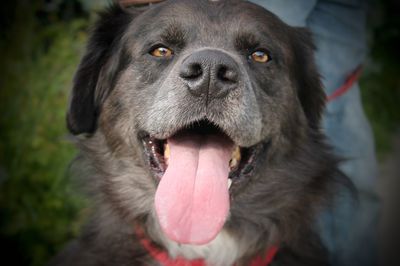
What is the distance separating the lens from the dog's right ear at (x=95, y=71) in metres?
3.16

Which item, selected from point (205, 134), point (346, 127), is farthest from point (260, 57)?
point (346, 127)

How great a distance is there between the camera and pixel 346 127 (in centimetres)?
366

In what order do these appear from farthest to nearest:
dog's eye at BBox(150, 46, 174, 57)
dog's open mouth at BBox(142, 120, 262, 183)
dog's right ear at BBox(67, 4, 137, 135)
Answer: dog's right ear at BBox(67, 4, 137, 135), dog's eye at BBox(150, 46, 174, 57), dog's open mouth at BBox(142, 120, 262, 183)

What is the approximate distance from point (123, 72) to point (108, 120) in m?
0.28

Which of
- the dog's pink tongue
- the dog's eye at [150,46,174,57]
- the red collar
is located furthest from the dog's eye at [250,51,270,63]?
the red collar

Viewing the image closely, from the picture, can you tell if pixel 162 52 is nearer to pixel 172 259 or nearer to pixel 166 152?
pixel 166 152

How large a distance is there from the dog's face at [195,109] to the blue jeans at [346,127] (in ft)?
1.22

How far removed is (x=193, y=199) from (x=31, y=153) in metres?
2.32

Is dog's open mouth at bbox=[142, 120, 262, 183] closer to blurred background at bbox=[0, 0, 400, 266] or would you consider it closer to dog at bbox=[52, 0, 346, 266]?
dog at bbox=[52, 0, 346, 266]

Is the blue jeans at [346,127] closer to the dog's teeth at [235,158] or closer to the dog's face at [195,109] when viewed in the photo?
the dog's face at [195,109]

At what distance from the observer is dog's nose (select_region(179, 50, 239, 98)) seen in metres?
2.47

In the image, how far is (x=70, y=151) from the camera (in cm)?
468

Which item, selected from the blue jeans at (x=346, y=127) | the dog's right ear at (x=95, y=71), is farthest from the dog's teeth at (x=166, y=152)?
the blue jeans at (x=346, y=127)

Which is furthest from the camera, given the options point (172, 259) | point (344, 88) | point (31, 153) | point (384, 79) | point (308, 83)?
point (384, 79)
